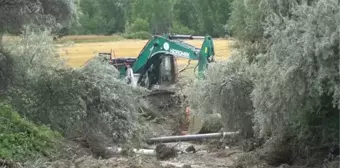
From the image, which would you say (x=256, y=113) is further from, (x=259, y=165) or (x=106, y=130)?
(x=106, y=130)

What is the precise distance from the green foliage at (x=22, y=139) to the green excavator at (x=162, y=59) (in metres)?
11.2

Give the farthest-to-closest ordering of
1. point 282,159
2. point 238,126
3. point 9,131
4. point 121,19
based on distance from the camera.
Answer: point 121,19
point 238,126
point 282,159
point 9,131

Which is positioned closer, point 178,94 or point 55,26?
point 55,26

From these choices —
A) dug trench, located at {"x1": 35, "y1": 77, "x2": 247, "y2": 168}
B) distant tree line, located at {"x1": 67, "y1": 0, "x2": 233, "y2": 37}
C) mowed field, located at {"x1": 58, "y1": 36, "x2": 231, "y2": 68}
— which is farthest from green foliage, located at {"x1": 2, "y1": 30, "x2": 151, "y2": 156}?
distant tree line, located at {"x1": 67, "y1": 0, "x2": 233, "y2": 37}

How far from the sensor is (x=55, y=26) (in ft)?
56.3

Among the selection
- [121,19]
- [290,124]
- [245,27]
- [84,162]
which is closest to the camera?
[84,162]

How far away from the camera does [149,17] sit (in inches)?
3767

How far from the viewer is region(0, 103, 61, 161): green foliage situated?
13.0 metres

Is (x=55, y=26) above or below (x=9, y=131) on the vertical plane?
above

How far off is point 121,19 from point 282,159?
90082mm

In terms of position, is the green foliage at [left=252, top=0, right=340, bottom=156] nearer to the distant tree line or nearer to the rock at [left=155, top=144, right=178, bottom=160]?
the rock at [left=155, top=144, right=178, bottom=160]

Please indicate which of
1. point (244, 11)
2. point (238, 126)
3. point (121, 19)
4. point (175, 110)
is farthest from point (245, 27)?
point (121, 19)

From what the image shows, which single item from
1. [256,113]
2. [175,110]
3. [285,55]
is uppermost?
[285,55]

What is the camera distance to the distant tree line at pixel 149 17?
3349 inches
